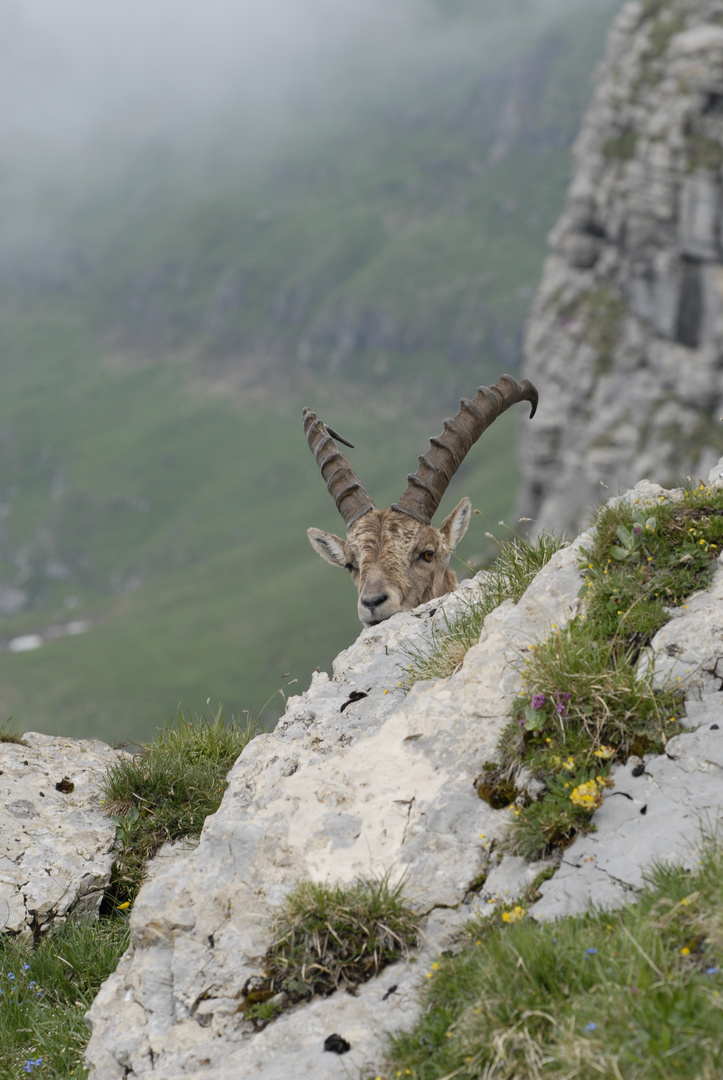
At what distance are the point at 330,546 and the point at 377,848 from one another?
29.1 ft

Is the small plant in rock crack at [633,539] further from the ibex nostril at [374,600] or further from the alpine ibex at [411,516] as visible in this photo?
the alpine ibex at [411,516]

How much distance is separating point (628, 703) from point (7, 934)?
5.92m

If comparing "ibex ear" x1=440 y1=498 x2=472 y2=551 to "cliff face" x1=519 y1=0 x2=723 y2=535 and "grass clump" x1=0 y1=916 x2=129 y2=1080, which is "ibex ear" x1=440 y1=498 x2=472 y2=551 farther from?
"cliff face" x1=519 y1=0 x2=723 y2=535

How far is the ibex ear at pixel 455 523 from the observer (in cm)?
1570

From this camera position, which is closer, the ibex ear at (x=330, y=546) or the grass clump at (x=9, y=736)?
the grass clump at (x=9, y=736)

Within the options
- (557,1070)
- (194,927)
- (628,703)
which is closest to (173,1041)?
(194,927)

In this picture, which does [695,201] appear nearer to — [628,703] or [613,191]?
[613,191]

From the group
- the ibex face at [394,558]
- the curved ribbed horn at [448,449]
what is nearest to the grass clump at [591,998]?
the ibex face at [394,558]

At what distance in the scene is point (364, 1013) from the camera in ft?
19.8

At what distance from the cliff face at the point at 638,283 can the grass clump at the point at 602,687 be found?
129 metres

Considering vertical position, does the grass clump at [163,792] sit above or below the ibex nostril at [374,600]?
below

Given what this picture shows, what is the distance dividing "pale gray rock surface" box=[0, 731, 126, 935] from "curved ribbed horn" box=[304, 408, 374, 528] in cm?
582

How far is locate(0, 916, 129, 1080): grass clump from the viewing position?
7242 mm

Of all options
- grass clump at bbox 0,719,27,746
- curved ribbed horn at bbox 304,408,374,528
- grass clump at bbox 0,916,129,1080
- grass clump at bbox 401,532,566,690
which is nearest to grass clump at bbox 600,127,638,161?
curved ribbed horn at bbox 304,408,374,528
